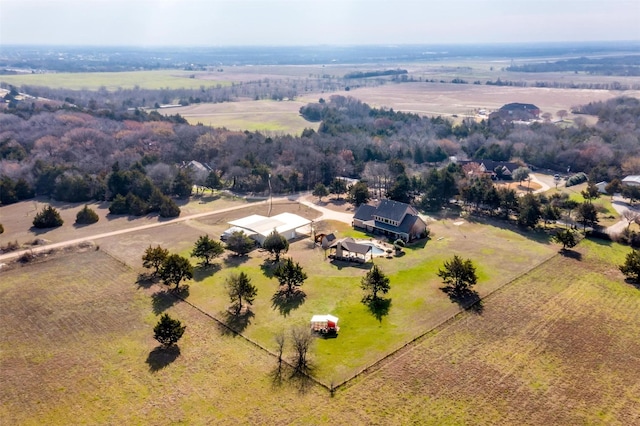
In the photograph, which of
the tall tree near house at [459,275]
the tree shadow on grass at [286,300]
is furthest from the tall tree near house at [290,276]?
the tall tree near house at [459,275]

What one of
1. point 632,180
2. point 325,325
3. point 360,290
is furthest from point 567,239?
point 632,180

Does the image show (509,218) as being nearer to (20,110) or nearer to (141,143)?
(141,143)

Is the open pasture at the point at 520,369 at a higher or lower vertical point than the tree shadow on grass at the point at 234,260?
higher

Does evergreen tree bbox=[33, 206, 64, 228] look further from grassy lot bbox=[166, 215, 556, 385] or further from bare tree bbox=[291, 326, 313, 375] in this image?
bare tree bbox=[291, 326, 313, 375]

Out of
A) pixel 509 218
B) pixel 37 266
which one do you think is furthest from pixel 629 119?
pixel 37 266

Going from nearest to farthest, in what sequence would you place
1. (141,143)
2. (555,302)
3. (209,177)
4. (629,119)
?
(555,302) < (209,177) < (141,143) < (629,119)

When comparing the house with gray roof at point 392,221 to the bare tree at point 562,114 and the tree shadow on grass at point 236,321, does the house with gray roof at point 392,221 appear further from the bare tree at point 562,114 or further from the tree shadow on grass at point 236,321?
the bare tree at point 562,114

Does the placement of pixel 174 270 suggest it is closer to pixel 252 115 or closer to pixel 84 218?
pixel 84 218
